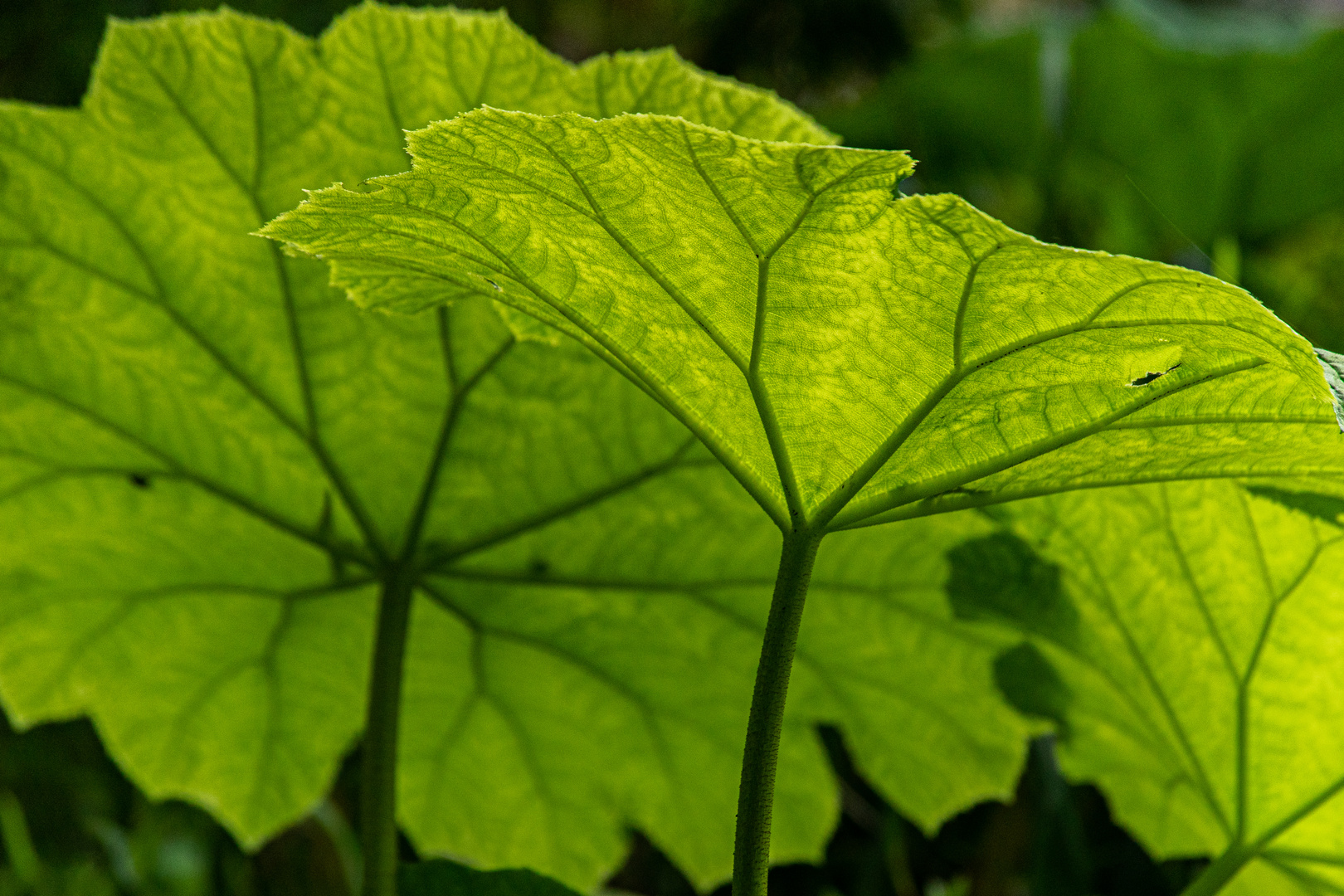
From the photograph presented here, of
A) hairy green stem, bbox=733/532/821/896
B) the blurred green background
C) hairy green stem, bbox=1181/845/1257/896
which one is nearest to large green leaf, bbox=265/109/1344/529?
hairy green stem, bbox=733/532/821/896

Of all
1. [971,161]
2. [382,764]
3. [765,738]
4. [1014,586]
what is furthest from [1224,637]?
[971,161]

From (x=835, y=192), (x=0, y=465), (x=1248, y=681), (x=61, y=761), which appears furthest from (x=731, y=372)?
(x=61, y=761)

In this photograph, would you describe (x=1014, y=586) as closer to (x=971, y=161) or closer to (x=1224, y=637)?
(x=1224, y=637)

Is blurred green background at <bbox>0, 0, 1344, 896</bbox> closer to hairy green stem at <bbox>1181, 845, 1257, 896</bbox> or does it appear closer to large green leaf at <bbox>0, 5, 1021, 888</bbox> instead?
large green leaf at <bbox>0, 5, 1021, 888</bbox>

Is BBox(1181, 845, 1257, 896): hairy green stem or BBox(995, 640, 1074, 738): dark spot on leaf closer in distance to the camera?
BBox(1181, 845, 1257, 896): hairy green stem

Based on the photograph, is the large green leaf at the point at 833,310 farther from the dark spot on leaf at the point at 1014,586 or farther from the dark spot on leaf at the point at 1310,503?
the dark spot on leaf at the point at 1014,586

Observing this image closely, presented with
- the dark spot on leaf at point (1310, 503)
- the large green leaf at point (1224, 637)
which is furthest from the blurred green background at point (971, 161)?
the dark spot on leaf at point (1310, 503)

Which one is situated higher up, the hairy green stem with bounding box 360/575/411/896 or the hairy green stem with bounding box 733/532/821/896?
the hairy green stem with bounding box 733/532/821/896
